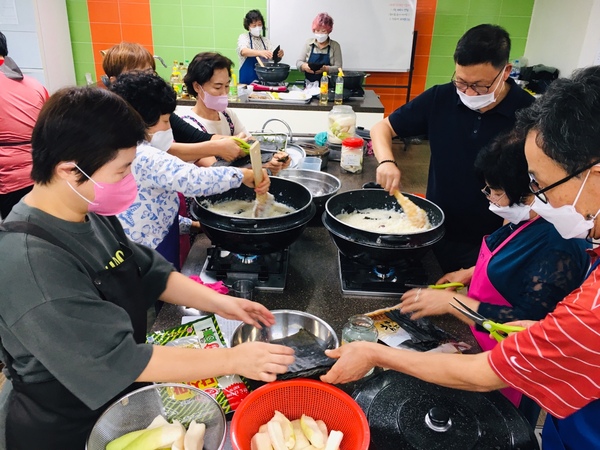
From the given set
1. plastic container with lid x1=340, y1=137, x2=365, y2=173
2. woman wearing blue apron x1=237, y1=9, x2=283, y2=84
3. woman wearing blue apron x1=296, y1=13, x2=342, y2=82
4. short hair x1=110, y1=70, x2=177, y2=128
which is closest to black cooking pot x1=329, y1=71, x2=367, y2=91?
woman wearing blue apron x1=296, y1=13, x2=342, y2=82

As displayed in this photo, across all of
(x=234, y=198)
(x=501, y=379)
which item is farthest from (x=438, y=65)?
(x=501, y=379)

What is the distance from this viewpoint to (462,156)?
2.21 m

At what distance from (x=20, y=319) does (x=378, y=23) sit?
633cm

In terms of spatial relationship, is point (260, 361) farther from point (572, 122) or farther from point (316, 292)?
point (572, 122)

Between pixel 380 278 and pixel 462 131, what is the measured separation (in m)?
0.93

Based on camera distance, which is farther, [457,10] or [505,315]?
[457,10]

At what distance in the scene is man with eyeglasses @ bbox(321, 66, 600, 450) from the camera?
926 mm

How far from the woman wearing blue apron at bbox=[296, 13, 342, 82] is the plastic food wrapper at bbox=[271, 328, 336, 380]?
191 inches

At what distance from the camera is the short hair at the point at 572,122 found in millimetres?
956

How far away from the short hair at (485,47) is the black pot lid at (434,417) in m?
1.36

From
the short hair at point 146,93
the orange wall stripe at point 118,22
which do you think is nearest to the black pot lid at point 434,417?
the short hair at point 146,93

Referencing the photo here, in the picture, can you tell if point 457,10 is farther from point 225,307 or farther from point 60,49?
point 225,307

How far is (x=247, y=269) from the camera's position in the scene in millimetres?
1727

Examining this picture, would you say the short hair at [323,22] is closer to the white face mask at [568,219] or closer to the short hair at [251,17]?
the short hair at [251,17]
